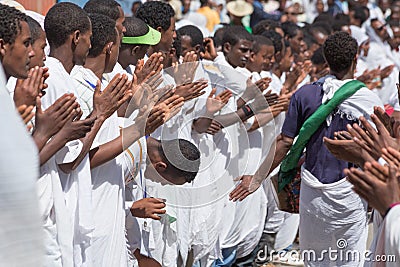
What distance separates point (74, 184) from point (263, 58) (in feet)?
14.3

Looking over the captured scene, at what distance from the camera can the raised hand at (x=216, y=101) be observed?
6.56 metres

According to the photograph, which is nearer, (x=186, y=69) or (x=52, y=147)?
(x=52, y=147)

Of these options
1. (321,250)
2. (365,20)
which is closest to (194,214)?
(321,250)

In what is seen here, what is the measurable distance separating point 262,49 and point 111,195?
3.94 m

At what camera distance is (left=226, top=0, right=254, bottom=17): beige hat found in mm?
13000

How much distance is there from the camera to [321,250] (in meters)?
6.03

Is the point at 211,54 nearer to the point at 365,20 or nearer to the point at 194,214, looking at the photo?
the point at 194,214

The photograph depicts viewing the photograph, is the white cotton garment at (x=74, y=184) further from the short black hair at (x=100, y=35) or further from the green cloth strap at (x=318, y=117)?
the green cloth strap at (x=318, y=117)

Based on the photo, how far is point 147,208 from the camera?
502 cm

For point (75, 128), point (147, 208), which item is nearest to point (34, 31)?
Result: point (75, 128)

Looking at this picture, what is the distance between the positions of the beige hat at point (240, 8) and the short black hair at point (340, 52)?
6.81 m

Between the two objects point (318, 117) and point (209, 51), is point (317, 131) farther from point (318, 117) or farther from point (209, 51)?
point (209, 51)

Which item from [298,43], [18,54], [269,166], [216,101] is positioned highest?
[18,54]

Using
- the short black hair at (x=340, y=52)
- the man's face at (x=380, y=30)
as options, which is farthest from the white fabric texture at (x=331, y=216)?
the man's face at (x=380, y=30)
